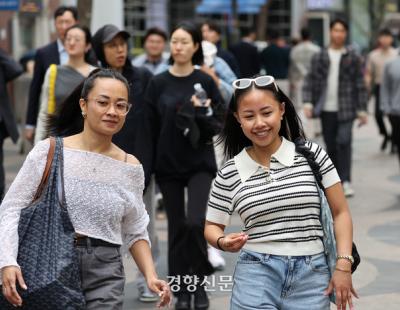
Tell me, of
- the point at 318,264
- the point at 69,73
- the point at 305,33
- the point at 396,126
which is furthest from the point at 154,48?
the point at 305,33

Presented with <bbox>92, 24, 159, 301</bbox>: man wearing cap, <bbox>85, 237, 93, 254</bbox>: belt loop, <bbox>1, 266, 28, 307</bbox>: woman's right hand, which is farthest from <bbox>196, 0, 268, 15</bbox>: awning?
<bbox>1, 266, 28, 307</bbox>: woman's right hand

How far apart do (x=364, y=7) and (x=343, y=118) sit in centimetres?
4569

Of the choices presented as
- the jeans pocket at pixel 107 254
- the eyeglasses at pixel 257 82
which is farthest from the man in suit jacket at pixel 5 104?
the eyeglasses at pixel 257 82

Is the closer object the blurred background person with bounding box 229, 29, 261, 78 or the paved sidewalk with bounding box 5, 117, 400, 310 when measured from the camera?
the paved sidewalk with bounding box 5, 117, 400, 310

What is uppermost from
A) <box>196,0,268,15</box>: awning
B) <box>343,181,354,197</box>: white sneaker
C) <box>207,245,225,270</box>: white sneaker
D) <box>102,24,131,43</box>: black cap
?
<box>196,0,268,15</box>: awning

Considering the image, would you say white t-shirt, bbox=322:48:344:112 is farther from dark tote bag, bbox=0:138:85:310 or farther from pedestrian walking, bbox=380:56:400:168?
dark tote bag, bbox=0:138:85:310

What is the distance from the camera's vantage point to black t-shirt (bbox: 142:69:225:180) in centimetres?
688

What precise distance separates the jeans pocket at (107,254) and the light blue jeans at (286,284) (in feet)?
1.67

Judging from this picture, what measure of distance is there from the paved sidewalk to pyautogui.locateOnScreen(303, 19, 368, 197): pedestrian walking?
78 cm

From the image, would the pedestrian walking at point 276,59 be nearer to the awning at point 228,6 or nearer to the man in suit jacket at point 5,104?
the man in suit jacket at point 5,104

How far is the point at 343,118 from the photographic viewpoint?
1164 centimetres

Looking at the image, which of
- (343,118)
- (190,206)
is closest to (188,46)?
(190,206)

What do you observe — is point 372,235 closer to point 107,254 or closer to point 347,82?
point 347,82

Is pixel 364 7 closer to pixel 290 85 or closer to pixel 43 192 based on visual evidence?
pixel 290 85
